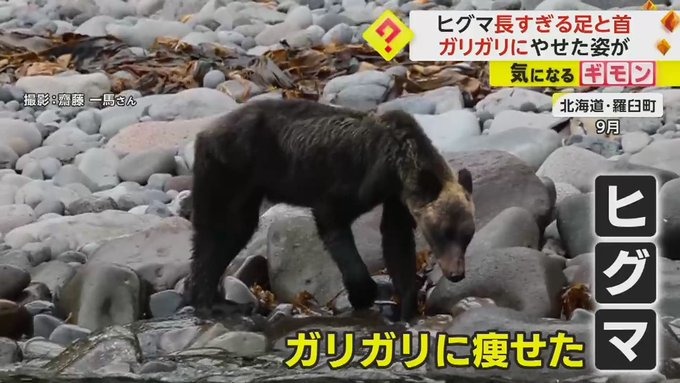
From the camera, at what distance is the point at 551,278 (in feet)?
28.6

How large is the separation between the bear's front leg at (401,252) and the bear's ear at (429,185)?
0.34 m

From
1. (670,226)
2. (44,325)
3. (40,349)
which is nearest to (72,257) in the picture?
(44,325)

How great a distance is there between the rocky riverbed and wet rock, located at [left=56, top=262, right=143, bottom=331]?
0.04 feet

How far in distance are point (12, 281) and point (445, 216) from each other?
2752 millimetres

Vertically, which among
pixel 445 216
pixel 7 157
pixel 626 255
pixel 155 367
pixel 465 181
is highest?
pixel 626 255

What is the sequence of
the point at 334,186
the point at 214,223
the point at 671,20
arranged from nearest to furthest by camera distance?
1. the point at 334,186
2. the point at 214,223
3. the point at 671,20

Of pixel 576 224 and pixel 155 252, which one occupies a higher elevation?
pixel 576 224

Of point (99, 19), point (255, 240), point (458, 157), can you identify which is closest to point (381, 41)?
point (458, 157)

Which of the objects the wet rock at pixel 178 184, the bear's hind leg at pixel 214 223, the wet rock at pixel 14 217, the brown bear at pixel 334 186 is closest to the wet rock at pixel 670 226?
the brown bear at pixel 334 186

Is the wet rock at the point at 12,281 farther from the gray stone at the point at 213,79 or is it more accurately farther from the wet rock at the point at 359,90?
the gray stone at the point at 213,79

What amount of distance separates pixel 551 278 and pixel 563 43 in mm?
1693

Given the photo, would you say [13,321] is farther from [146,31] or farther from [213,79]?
[146,31]

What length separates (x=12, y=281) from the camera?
31.0ft
